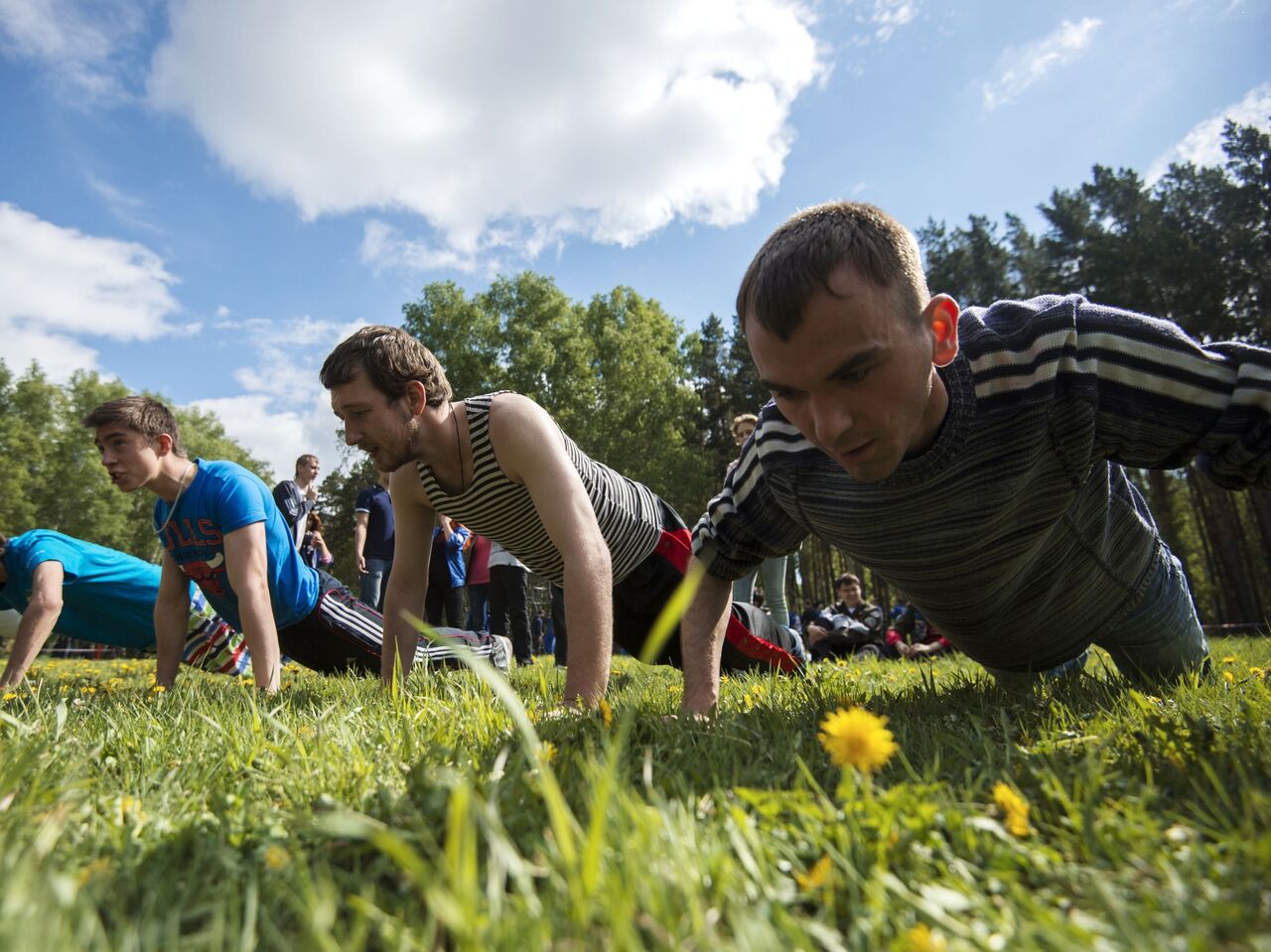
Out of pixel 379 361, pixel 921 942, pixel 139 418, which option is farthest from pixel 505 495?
pixel 921 942

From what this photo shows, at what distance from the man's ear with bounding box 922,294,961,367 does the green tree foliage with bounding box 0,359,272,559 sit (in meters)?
42.5

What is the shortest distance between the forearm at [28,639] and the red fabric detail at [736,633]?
3998 mm

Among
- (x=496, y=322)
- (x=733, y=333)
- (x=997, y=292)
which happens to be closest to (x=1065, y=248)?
(x=997, y=292)

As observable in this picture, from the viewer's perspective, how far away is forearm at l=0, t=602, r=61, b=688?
467cm

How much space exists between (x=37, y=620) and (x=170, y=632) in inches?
30.1

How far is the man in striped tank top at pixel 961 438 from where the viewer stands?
2178 millimetres

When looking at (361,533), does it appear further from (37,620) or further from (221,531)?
(221,531)

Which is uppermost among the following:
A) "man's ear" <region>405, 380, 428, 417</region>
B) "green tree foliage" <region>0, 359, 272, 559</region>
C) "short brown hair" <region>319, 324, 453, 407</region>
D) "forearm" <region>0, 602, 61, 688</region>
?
"green tree foliage" <region>0, 359, 272, 559</region>

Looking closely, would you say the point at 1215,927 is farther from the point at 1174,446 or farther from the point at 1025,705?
the point at 1174,446

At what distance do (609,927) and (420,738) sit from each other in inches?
48.7

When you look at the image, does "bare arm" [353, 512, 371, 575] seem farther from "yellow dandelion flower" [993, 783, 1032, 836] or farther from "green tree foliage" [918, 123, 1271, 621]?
"green tree foliage" [918, 123, 1271, 621]

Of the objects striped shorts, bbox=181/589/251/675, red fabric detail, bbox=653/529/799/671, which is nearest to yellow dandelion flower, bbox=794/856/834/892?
red fabric detail, bbox=653/529/799/671

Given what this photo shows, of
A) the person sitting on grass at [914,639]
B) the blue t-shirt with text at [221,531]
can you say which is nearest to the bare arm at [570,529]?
the blue t-shirt with text at [221,531]

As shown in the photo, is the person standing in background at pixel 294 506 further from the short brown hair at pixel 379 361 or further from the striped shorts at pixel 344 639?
the short brown hair at pixel 379 361
